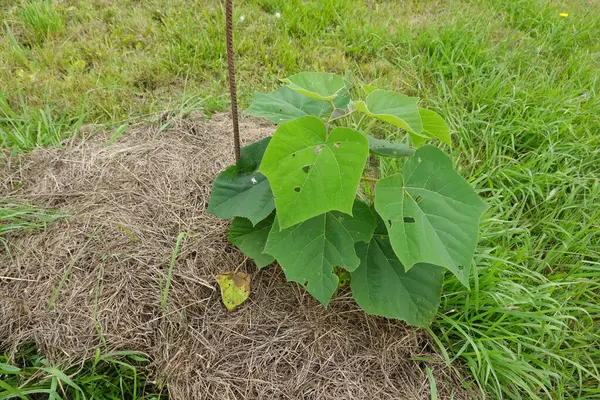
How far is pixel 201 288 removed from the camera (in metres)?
1.63

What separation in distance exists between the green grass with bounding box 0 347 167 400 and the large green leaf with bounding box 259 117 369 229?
2.79ft

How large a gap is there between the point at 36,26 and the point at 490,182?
10.5 feet

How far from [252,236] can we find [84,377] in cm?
78

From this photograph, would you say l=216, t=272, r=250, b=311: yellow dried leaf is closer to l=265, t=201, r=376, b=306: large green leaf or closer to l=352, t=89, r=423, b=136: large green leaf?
l=265, t=201, r=376, b=306: large green leaf

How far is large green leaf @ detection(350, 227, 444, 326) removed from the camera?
1.42 metres

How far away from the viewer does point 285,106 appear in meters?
1.52

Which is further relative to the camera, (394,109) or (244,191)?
(244,191)

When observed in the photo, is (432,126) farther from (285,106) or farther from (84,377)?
(84,377)

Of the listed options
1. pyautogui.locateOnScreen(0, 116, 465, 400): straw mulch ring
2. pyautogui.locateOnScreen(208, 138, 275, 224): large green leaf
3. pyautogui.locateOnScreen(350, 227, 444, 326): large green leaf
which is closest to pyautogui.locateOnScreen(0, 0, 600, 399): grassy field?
pyautogui.locateOnScreen(350, 227, 444, 326): large green leaf

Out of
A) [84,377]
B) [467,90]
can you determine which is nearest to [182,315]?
[84,377]

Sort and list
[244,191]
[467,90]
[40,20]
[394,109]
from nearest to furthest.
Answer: [394,109], [244,191], [467,90], [40,20]

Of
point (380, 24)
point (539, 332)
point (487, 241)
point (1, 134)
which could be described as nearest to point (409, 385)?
point (539, 332)

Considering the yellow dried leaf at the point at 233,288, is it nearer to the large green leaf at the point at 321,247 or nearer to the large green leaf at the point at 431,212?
the large green leaf at the point at 321,247

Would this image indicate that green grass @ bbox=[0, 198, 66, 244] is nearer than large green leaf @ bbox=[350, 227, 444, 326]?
No
